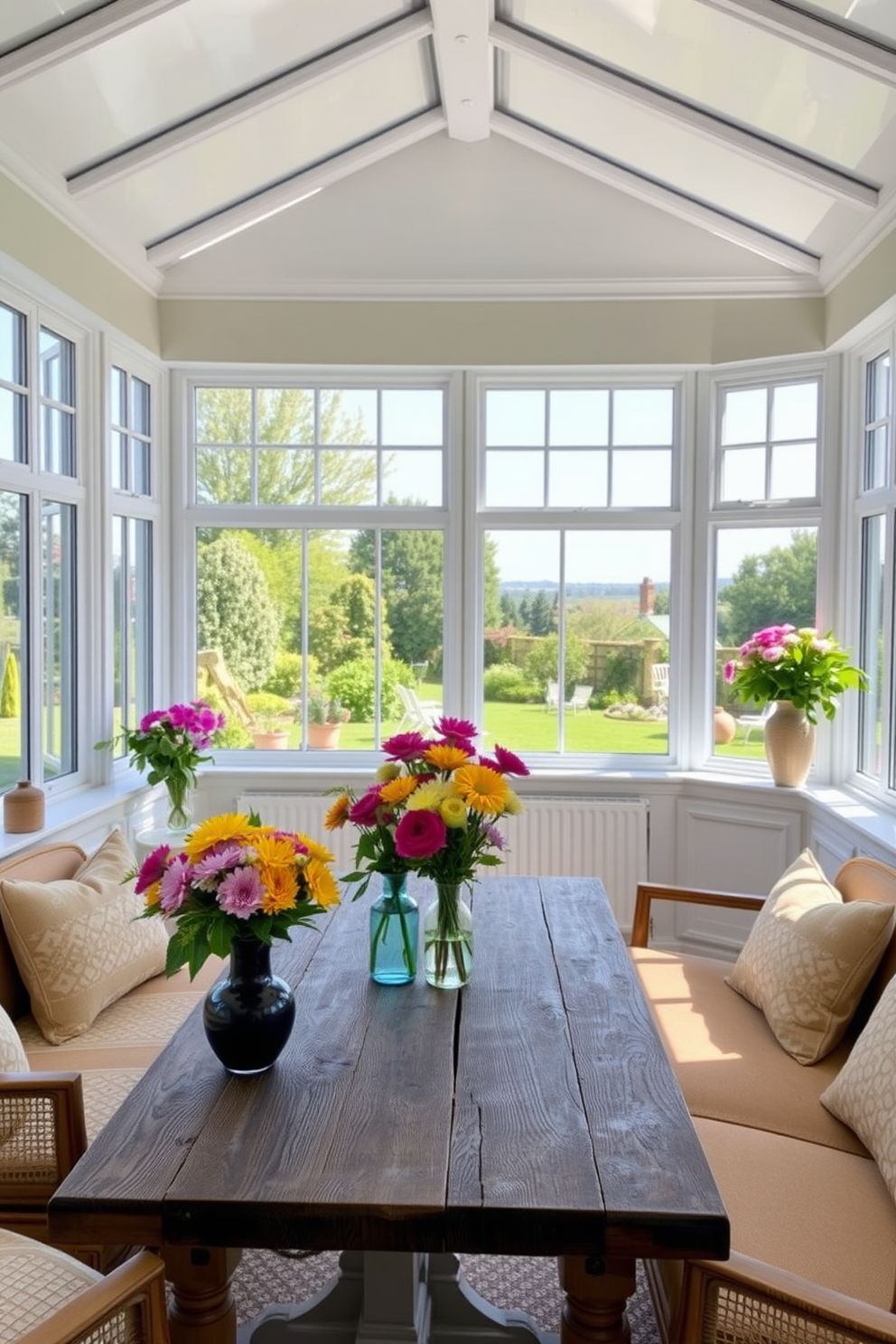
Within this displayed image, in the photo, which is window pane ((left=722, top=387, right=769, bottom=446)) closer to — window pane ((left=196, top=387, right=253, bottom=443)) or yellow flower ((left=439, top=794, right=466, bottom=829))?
window pane ((left=196, top=387, right=253, bottom=443))

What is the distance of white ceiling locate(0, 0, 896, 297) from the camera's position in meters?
Answer: 3.04

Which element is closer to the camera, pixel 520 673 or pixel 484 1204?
pixel 484 1204

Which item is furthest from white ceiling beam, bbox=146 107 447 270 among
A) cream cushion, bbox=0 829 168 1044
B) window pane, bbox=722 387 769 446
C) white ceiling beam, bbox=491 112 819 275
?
cream cushion, bbox=0 829 168 1044

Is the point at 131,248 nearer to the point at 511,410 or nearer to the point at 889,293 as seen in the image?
the point at 511,410

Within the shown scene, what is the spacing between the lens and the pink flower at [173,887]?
165 centimetres

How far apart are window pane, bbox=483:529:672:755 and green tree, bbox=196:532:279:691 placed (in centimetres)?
101

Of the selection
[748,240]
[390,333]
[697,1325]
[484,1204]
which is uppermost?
[748,240]

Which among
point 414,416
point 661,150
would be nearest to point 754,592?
point 414,416

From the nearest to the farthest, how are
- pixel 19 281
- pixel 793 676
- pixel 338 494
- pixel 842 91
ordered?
pixel 842 91 < pixel 19 281 < pixel 793 676 < pixel 338 494

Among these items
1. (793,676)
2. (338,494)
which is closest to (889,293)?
(793,676)

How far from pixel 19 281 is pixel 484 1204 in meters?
3.12

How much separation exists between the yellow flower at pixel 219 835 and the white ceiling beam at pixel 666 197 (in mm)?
3415

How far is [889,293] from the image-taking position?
11.4 feet

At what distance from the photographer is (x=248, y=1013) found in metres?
1.73
